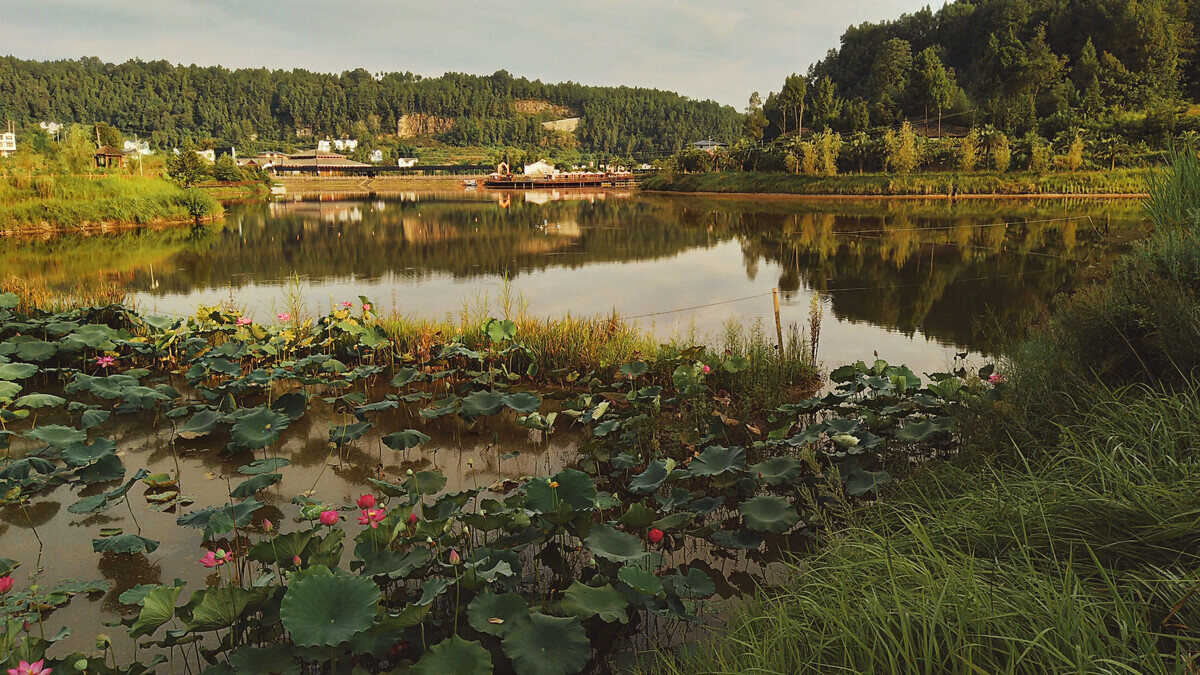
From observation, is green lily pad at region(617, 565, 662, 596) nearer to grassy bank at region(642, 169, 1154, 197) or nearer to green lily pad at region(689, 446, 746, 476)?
green lily pad at region(689, 446, 746, 476)

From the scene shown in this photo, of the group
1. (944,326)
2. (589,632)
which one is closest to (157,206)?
(944,326)

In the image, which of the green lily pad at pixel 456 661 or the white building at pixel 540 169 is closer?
the green lily pad at pixel 456 661

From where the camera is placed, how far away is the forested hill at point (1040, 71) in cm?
4953

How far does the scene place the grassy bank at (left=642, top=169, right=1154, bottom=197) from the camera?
36.1 meters

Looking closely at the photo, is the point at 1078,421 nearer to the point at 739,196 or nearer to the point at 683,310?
the point at 683,310

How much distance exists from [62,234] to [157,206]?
4777mm

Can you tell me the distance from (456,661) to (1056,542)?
82.7 inches

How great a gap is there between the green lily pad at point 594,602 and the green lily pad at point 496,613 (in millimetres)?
178

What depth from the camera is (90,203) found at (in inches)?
1037

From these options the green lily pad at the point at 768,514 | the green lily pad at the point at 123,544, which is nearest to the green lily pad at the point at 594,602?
the green lily pad at the point at 768,514

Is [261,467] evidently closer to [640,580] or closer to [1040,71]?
[640,580]

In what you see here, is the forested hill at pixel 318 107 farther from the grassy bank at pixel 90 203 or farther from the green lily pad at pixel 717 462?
the green lily pad at pixel 717 462

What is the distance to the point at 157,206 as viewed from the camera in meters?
29.2

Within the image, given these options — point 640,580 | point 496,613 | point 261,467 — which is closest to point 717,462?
point 640,580
